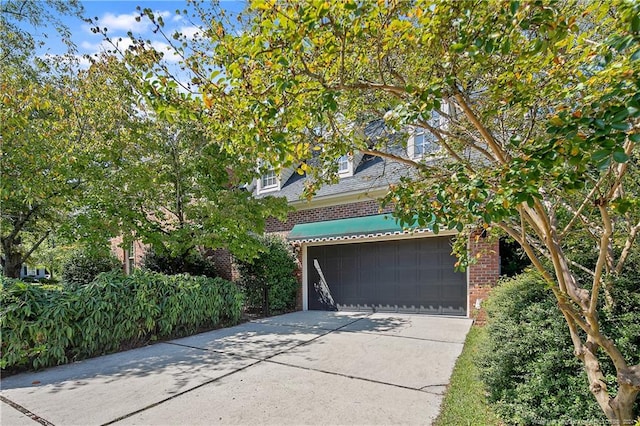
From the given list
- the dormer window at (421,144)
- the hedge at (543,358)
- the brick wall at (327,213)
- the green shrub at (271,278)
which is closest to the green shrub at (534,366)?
the hedge at (543,358)

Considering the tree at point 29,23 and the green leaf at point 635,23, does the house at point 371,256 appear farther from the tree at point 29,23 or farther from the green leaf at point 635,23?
the tree at point 29,23

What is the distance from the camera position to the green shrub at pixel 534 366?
11.2 ft

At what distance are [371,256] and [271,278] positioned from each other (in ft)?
11.7

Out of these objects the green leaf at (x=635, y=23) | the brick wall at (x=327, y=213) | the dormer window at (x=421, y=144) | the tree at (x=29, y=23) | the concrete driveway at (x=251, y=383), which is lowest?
the concrete driveway at (x=251, y=383)

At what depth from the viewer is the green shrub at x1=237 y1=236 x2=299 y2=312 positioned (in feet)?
38.8

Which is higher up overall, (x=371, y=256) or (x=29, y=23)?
(x=29, y=23)

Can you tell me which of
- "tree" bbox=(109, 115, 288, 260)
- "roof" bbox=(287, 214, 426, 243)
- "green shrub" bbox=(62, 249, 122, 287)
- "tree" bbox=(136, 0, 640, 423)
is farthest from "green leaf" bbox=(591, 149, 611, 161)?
"green shrub" bbox=(62, 249, 122, 287)

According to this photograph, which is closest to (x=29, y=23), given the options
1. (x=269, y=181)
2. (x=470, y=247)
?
(x=269, y=181)

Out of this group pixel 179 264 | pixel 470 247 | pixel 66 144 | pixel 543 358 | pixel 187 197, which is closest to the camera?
pixel 543 358

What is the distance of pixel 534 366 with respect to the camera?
12.1ft

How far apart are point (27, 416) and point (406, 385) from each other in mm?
4890

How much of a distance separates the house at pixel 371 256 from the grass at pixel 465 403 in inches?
177

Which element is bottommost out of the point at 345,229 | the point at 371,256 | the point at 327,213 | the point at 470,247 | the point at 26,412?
the point at 26,412

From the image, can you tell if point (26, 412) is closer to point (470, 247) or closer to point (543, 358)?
point (543, 358)
